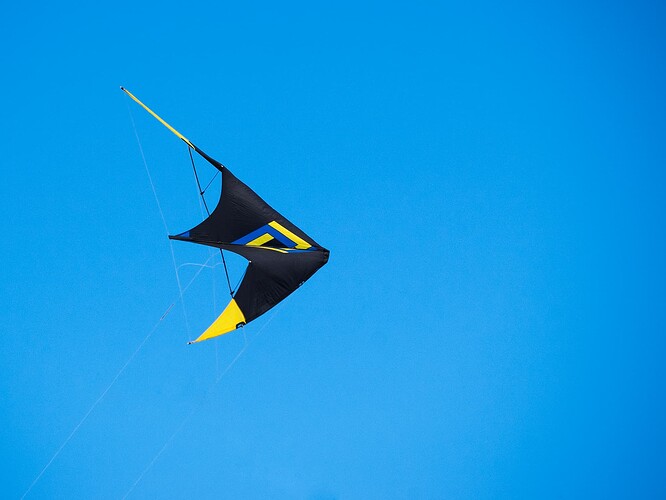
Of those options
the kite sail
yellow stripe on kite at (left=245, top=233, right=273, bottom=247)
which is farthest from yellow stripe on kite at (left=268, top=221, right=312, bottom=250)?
yellow stripe on kite at (left=245, top=233, right=273, bottom=247)

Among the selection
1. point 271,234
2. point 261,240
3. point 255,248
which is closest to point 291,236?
point 271,234

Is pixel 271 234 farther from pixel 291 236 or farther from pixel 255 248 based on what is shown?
pixel 255 248

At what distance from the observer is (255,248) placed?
220 inches

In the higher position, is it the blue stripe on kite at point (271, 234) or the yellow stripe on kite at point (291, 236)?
the yellow stripe on kite at point (291, 236)

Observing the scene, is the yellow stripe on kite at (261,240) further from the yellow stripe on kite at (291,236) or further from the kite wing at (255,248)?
the yellow stripe on kite at (291,236)

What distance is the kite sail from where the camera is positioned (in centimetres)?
567

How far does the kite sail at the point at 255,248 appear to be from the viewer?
5.67 m

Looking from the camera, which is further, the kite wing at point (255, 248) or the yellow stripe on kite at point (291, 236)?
the yellow stripe on kite at point (291, 236)

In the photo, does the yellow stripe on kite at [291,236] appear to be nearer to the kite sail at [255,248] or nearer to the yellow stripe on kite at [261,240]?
the kite sail at [255,248]

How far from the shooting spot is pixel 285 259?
566 cm

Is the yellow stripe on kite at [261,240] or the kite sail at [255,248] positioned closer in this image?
the kite sail at [255,248]

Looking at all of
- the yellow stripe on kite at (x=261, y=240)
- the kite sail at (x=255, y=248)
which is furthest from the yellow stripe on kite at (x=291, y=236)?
the yellow stripe on kite at (x=261, y=240)

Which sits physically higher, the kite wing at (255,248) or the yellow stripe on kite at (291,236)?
the yellow stripe on kite at (291,236)

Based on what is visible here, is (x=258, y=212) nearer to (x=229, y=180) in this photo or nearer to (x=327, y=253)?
(x=229, y=180)
